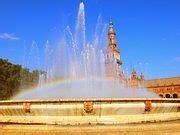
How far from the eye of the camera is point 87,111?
8203mm

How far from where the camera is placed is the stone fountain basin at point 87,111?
320 inches

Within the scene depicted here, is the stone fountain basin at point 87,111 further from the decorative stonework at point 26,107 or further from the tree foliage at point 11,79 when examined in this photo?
the tree foliage at point 11,79

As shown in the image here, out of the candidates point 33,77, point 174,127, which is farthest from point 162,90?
point 174,127

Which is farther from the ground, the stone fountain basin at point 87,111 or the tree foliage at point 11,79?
the tree foliage at point 11,79

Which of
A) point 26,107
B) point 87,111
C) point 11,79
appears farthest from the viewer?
point 11,79

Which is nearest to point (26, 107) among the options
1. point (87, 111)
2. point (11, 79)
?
point (87, 111)

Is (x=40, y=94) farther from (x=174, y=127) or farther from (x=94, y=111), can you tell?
(x=174, y=127)

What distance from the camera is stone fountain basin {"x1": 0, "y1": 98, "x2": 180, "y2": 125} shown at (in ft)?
26.7

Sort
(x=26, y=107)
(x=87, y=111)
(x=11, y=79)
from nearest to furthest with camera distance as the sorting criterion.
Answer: (x=87, y=111)
(x=26, y=107)
(x=11, y=79)

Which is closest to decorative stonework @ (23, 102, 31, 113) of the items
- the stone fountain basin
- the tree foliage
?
the stone fountain basin

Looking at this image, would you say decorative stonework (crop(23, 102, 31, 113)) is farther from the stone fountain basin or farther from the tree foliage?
the tree foliage

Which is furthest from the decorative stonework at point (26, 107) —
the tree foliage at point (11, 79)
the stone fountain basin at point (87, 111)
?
the tree foliage at point (11, 79)

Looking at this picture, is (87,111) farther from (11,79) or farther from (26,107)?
(11,79)

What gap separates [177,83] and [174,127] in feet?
284
